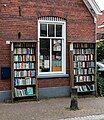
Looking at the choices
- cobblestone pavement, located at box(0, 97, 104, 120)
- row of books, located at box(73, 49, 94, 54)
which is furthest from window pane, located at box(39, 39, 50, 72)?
cobblestone pavement, located at box(0, 97, 104, 120)

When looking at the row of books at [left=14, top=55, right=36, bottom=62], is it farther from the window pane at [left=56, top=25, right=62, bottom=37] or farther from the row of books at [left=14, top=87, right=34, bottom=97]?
the window pane at [left=56, top=25, right=62, bottom=37]

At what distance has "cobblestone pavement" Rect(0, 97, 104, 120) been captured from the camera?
9.56 metres

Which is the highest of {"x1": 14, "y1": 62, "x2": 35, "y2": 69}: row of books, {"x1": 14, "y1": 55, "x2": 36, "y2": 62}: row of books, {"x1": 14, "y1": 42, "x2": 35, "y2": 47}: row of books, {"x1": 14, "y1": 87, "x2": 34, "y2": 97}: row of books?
{"x1": 14, "y1": 42, "x2": 35, "y2": 47}: row of books

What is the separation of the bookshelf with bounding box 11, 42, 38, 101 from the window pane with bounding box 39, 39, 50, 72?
690mm

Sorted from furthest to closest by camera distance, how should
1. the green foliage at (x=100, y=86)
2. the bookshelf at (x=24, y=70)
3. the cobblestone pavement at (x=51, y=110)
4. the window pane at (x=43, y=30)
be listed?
the green foliage at (x=100, y=86) → the window pane at (x=43, y=30) → the bookshelf at (x=24, y=70) → the cobblestone pavement at (x=51, y=110)

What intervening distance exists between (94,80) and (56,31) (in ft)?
9.51

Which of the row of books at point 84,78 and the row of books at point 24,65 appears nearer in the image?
the row of books at point 24,65

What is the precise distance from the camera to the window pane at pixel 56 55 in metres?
13.6

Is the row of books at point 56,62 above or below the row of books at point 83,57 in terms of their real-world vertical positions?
A: below

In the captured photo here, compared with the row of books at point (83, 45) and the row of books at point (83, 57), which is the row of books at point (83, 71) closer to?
the row of books at point (83, 57)

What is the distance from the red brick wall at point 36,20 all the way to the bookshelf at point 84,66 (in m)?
0.41

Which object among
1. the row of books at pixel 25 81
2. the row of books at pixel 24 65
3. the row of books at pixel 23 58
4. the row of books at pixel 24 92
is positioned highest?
the row of books at pixel 23 58

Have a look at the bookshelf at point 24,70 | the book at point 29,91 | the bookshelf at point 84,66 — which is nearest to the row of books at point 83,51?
the bookshelf at point 84,66

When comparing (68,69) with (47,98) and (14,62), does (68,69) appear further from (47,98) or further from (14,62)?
(14,62)
